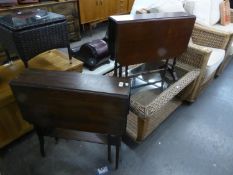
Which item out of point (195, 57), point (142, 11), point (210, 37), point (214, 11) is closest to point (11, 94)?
point (142, 11)

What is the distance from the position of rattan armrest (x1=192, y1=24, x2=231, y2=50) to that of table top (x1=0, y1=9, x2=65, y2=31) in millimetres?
1462

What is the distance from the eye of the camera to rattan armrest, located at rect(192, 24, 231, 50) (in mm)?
1991

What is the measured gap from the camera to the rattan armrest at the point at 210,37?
199 centimetres

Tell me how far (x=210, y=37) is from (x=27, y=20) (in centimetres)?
179

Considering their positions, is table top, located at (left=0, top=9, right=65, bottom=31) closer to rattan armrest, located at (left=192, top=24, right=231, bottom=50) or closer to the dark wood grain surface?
the dark wood grain surface

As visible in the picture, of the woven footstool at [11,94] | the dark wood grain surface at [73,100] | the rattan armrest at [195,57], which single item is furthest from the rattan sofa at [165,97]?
the woven footstool at [11,94]

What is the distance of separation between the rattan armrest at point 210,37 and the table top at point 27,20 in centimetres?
146

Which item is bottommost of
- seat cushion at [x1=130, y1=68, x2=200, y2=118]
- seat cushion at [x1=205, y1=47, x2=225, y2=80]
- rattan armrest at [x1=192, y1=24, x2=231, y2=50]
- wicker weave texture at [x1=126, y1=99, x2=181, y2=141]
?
Result: wicker weave texture at [x1=126, y1=99, x2=181, y2=141]

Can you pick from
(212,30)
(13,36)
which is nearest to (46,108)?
(13,36)

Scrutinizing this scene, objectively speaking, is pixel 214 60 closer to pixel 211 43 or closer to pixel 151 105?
pixel 211 43

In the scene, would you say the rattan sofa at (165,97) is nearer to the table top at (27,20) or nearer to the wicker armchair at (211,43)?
the wicker armchair at (211,43)

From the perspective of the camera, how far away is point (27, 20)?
1.38 m

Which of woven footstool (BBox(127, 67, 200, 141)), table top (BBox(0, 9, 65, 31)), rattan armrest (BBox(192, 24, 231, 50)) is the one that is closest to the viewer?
table top (BBox(0, 9, 65, 31))

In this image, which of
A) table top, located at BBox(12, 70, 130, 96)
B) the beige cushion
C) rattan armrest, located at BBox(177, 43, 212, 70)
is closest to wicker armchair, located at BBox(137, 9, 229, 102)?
rattan armrest, located at BBox(177, 43, 212, 70)
